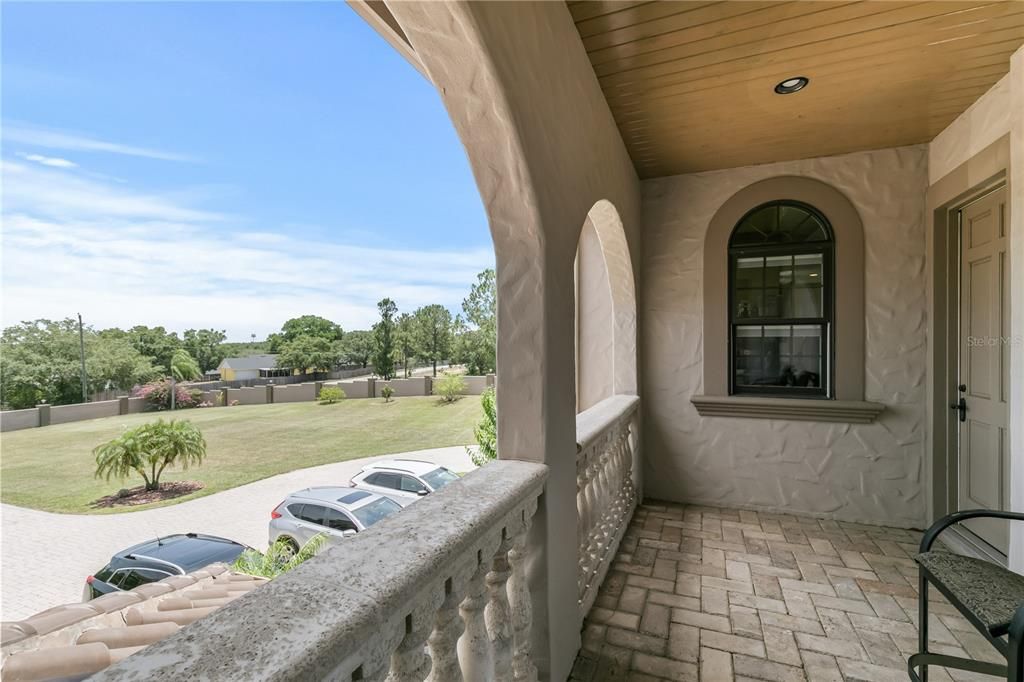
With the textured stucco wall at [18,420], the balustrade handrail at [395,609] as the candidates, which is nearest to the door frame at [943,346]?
the balustrade handrail at [395,609]

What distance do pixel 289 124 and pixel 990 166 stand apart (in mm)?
23122

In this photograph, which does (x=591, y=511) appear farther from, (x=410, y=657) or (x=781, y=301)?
(x=781, y=301)

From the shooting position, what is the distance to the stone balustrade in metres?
2.16

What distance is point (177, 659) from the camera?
526mm

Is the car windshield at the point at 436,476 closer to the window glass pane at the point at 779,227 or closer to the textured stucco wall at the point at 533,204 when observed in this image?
the window glass pane at the point at 779,227

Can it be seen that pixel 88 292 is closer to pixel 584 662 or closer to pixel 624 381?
pixel 624 381

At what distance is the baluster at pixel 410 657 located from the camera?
811 millimetres

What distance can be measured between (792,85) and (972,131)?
1.25 meters

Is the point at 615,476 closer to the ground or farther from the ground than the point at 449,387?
farther from the ground

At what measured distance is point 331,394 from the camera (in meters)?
14.6

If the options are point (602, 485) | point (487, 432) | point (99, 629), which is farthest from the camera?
point (487, 432)

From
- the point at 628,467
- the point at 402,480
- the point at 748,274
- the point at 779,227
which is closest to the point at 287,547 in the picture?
the point at 402,480

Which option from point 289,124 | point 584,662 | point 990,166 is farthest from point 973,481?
point 289,124

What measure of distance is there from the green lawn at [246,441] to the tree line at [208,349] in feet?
3.66
